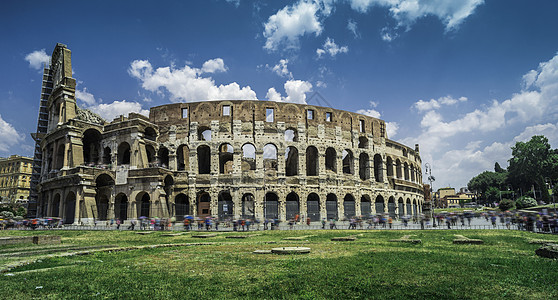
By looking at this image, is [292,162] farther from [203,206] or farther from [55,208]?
[55,208]

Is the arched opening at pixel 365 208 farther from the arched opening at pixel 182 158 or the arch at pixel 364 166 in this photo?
the arched opening at pixel 182 158

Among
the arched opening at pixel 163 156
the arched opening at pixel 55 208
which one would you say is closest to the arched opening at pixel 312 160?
the arched opening at pixel 163 156

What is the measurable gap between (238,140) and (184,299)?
33.2 m

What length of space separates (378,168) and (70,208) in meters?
36.8

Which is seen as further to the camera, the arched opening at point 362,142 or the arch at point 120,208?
the arched opening at point 362,142

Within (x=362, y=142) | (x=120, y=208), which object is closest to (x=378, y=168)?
(x=362, y=142)

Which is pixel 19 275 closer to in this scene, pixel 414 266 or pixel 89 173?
pixel 414 266

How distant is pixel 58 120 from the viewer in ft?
139

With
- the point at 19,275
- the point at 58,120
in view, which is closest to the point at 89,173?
the point at 58,120

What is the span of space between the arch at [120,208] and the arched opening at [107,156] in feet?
17.4

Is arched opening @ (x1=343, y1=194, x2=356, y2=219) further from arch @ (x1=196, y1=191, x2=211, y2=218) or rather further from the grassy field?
the grassy field

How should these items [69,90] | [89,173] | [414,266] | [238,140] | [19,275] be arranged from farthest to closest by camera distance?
1. [69,90]
2. [238,140]
3. [89,173]
4. [414,266]
5. [19,275]

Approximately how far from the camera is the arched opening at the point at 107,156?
3972cm

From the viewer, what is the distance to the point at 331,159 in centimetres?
4400
